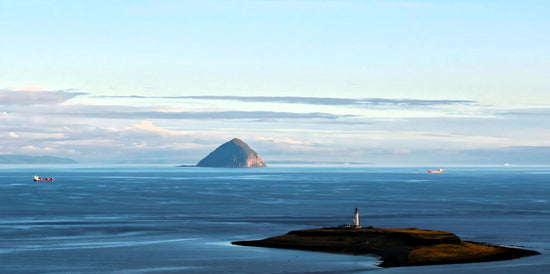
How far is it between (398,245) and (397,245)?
3.6 inches

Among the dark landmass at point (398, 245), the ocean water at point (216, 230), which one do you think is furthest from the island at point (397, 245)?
the ocean water at point (216, 230)

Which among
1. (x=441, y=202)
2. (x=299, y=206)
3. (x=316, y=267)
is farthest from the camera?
(x=441, y=202)

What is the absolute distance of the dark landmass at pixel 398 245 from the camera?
61.7 meters

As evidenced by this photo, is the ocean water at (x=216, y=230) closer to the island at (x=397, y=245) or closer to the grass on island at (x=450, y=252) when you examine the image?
the island at (x=397, y=245)

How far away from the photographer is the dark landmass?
61725 millimetres

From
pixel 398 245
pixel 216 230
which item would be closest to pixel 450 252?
pixel 398 245

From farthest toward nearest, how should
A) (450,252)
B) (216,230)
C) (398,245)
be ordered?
(216,230) < (398,245) < (450,252)

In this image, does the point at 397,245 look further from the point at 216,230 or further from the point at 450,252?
the point at 216,230

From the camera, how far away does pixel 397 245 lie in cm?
6650

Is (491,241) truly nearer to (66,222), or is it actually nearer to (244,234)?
(244,234)

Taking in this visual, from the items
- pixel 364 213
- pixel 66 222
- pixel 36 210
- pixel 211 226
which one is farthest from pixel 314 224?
pixel 36 210

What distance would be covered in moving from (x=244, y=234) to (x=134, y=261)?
23.0 meters

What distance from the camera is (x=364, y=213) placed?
378ft

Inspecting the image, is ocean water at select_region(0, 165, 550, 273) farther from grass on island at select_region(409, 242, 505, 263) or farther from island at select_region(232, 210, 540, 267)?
grass on island at select_region(409, 242, 505, 263)
